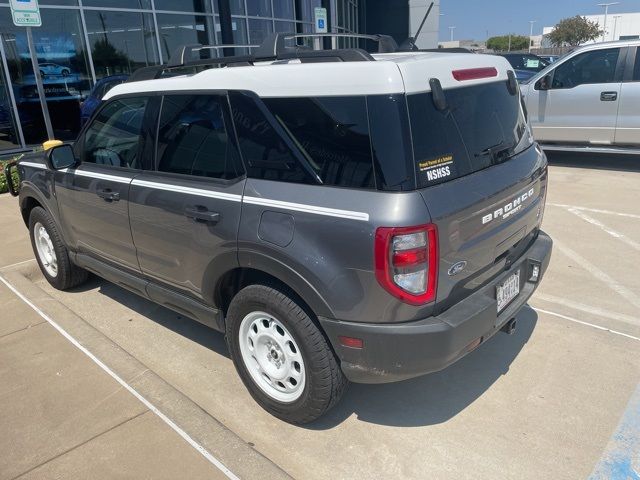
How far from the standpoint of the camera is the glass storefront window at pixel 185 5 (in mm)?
12859

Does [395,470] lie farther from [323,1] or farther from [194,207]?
[323,1]

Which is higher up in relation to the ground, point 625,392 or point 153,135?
point 153,135

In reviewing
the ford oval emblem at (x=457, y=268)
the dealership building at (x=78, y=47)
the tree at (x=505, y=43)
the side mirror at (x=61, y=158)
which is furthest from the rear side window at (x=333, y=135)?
the tree at (x=505, y=43)

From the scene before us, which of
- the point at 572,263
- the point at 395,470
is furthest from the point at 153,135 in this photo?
the point at 572,263

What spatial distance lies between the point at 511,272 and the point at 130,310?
295 centimetres

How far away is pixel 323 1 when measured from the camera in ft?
73.7

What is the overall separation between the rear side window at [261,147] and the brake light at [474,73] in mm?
897

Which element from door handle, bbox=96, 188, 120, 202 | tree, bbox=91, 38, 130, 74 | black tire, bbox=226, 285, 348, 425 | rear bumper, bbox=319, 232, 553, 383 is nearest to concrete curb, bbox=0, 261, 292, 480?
black tire, bbox=226, 285, 348, 425

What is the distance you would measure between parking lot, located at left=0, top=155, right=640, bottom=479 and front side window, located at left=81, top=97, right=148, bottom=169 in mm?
1221

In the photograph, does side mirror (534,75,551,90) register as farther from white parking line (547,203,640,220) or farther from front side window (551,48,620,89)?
white parking line (547,203,640,220)

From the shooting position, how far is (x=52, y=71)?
1088cm

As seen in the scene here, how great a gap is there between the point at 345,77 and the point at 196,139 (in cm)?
107

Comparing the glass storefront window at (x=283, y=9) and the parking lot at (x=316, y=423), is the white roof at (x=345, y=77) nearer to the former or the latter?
the parking lot at (x=316, y=423)

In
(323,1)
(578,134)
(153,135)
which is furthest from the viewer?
(323,1)
